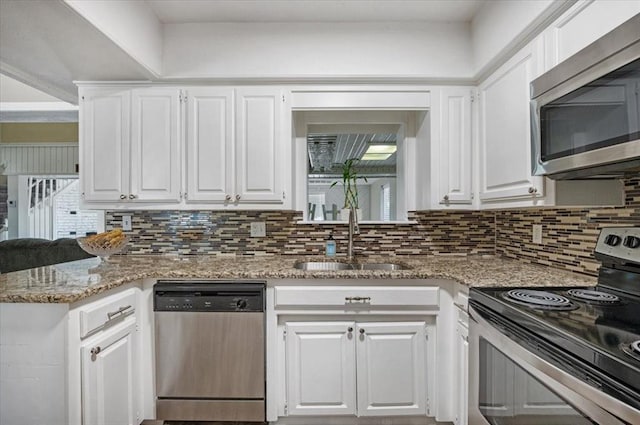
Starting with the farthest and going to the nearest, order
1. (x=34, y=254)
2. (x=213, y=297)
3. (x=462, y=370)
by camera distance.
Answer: (x=34, y=254) → (x=213, y=297) → (x=462, y=370)

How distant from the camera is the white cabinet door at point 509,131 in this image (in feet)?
5.37

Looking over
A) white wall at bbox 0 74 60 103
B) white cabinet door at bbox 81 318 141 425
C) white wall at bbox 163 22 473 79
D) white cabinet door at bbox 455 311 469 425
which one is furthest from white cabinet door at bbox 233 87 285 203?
white wall at bbox 0 74 60 103

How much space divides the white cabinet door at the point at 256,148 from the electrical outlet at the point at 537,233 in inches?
59.6

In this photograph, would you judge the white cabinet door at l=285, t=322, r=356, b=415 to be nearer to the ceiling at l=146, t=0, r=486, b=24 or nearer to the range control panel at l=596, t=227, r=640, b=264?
the range control panel at l=596, t=227, r=640, b=264

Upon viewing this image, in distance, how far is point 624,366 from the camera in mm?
738

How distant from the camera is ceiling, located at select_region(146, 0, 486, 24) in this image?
6.69ft

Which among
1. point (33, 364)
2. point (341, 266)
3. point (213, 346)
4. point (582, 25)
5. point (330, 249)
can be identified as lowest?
point (213, 346)

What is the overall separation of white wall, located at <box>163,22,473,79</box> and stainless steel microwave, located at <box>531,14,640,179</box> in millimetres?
920

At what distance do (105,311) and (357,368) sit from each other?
122 cm

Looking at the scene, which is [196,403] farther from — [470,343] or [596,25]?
[596,25]

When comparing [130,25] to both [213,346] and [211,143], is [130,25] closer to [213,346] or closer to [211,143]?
[211,143]

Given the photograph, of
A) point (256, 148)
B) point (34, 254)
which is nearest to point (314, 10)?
point (256, 148)

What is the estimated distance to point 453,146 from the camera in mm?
2207

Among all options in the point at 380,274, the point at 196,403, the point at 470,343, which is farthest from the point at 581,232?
the point at 196,403
